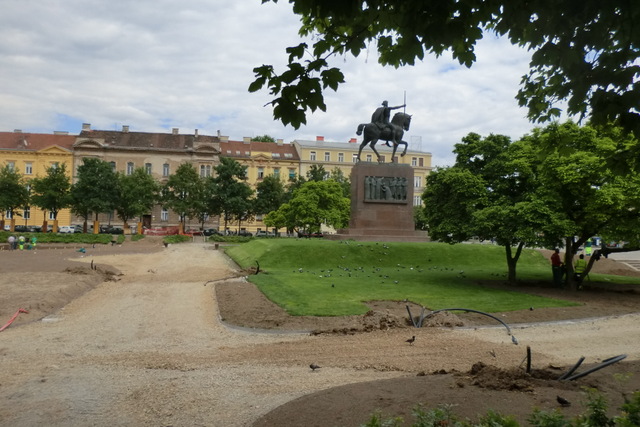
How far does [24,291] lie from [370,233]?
785 inches

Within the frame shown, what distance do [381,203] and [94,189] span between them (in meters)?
43.9

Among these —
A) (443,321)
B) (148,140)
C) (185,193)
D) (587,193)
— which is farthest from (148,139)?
(443,321)

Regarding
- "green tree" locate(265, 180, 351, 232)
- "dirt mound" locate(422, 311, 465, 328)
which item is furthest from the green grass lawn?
"green tree" locate(265, 180, 351, 232)

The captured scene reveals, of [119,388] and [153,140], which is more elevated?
[153,140]

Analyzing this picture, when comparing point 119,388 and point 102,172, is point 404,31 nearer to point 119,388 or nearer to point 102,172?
point 119,388

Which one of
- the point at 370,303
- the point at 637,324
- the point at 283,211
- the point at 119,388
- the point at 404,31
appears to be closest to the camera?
the point at 404,31

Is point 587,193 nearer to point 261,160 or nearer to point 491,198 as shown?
point 491,198

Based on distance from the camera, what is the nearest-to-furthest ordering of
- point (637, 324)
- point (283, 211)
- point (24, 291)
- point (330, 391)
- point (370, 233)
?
point (330, 391), point (637, 324), point (24, 291), point (370, 233), point (283, 211)

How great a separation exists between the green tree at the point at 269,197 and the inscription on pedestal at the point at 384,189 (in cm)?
3590

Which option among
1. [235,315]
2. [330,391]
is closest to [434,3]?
[330,391]

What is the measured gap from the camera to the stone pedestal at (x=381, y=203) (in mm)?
31969

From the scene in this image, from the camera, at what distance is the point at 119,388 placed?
298 inches

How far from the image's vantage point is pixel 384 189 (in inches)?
1257

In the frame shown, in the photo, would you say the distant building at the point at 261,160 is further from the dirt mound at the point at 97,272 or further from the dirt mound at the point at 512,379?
the dirt mound at the point at 512,379
